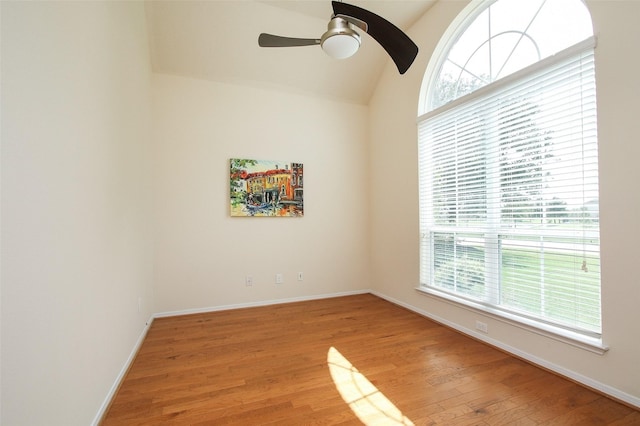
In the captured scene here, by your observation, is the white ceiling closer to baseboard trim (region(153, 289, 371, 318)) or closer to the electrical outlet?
baseboard trim (region(153, 289, 371, 318))

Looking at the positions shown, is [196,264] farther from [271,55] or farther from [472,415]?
[472,415]

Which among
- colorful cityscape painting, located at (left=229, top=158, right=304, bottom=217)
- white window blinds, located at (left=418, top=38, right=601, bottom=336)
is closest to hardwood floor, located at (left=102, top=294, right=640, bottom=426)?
white window blinds, located at (left=418, top=38, right=601, bottom=336)

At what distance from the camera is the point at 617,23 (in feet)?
5.61

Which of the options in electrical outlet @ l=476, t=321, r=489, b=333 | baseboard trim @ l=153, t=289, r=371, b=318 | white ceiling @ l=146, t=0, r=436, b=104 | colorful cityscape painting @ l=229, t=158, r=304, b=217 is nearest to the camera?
electrical outlet @ l=476, t=321, r=489, b=333

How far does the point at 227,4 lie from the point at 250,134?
137cm

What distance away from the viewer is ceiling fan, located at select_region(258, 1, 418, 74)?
1623 millimetres

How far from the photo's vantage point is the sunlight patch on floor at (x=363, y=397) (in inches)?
61.5

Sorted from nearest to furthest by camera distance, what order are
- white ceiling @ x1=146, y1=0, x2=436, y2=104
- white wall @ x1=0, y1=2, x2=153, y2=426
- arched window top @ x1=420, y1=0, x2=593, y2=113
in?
white wall @ x1=0, y1=2, x2=153, y2=426
arched window top @ x1=420, y1=0, x2=593, y2=113
white ceiling @ x1=146, y1=0, x2=436, y2=104

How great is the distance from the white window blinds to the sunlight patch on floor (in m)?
1.39

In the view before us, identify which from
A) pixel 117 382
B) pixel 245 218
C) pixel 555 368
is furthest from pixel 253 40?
pixel 555 368

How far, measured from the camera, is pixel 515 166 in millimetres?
2295

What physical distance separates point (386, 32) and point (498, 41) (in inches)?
61.1

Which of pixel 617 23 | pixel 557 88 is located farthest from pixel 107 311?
pixel 617 23

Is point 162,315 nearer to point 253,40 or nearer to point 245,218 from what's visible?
point 245,218
